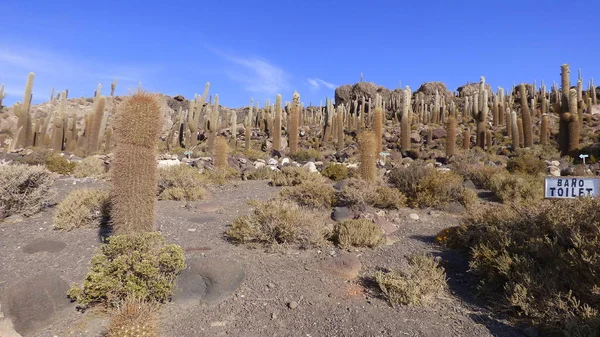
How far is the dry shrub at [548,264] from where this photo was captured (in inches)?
150

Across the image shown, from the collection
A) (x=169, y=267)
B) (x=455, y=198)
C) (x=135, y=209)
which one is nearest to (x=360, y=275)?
(x=169, y=267)

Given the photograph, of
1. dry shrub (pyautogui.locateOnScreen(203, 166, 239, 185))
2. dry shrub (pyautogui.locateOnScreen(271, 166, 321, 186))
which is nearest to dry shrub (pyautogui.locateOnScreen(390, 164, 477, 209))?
dry shrub (pyautogui.locateOnScreen(271, 166, 321, 186))

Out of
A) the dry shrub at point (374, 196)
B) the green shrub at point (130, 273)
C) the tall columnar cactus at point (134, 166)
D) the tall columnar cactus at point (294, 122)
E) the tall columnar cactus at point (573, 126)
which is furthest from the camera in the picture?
the tall columnar cactus at point (294, 122)

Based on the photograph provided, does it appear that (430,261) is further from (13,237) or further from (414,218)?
(13,237)

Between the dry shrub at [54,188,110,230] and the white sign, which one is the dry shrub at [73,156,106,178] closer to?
the dry shrub at [54,188,110,230]

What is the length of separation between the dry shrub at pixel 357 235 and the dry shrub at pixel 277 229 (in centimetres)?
33

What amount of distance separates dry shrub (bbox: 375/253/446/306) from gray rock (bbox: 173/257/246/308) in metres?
1.86

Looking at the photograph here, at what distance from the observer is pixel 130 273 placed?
4.40 meters

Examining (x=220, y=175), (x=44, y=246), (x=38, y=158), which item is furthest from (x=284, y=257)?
(x=38, y=158)

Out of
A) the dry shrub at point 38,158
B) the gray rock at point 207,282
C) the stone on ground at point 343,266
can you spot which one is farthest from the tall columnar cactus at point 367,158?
the dry shrub at point 38,158

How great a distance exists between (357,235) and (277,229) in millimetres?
1380

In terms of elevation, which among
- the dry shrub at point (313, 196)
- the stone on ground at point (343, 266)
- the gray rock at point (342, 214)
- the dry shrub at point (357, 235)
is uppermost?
the dry shrub at point (313, 196)

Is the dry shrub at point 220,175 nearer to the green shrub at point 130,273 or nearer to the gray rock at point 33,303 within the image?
the green shrub at point 130,273

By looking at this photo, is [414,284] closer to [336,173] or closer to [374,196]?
[374,196]
